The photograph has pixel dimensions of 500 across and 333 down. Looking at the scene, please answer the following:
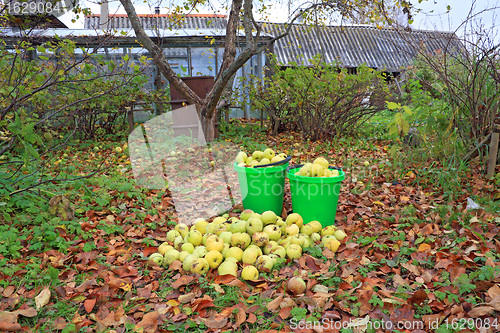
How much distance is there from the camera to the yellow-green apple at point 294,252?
2910 mm

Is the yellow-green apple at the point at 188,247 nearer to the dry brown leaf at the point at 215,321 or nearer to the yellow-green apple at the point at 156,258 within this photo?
the yellow-green apple at the point at 156,258

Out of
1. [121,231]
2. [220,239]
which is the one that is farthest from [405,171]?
[121,231]

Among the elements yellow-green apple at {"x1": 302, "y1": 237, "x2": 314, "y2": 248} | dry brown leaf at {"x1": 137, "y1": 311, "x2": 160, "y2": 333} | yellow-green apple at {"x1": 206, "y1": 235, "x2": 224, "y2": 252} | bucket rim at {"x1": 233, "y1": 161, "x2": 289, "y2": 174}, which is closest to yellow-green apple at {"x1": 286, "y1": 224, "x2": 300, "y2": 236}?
yellow-green apple at {"x1": 302, "y1": 237, "x2": 314, "y2": 248}

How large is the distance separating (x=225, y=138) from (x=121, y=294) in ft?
17.9

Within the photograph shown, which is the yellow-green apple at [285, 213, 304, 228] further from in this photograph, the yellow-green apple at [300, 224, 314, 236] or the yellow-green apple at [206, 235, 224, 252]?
the yellow-green apple at [206, 235, 224, 252]

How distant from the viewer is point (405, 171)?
496 centimetres

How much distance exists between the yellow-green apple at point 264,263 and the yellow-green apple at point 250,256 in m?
0.04

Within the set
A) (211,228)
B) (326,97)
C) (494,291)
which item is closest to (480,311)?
(494,291)

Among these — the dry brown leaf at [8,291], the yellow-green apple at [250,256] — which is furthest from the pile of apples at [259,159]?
the dry brown leaf at [8,291]

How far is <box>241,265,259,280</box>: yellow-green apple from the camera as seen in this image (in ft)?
8.63

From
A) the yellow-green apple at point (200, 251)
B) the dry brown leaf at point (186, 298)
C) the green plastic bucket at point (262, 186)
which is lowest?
the dry brown leaf at point (186, 298)

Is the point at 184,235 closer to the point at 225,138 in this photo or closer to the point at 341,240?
the point at 341,240

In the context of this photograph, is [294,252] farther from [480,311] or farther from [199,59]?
[199,59]

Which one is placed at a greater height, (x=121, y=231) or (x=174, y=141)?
(x=174, y=141)
